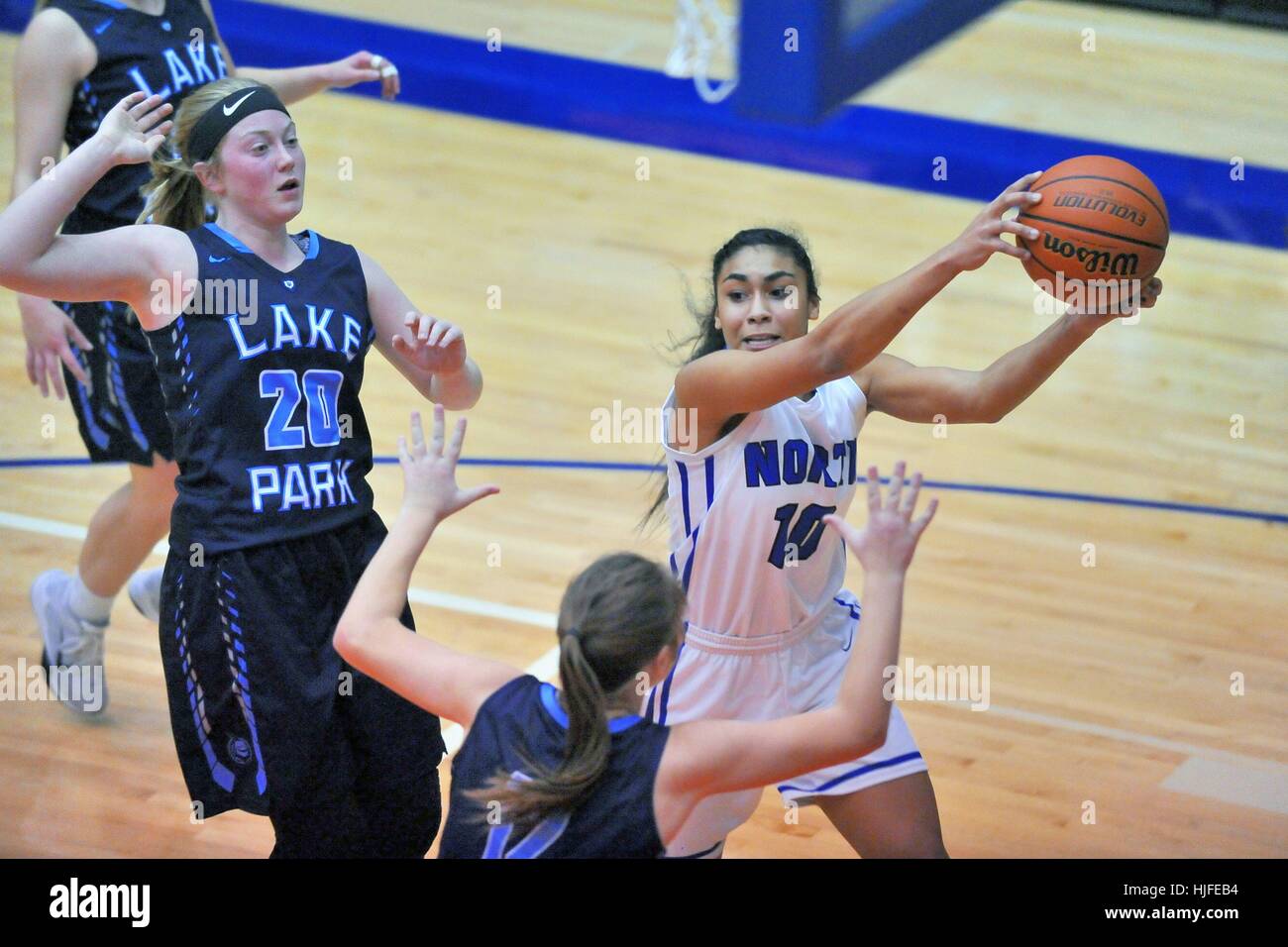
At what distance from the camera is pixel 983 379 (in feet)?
12.2

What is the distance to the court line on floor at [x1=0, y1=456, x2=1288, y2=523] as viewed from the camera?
21.1ft

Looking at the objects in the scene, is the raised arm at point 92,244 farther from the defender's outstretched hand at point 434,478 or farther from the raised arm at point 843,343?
the raised arm at point 843,343

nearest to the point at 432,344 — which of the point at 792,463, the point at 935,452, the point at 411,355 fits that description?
the point at 411,355

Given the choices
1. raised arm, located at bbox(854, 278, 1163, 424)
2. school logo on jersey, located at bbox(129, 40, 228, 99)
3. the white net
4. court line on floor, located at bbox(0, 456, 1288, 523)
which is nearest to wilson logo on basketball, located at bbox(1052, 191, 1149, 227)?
raised arm, located at bbox(854, 278, 1163, 424)

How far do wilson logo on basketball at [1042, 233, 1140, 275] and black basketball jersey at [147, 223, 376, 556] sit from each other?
52.4 inches

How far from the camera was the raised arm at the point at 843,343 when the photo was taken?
10.5ft

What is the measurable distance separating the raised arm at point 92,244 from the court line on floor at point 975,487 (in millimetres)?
2988

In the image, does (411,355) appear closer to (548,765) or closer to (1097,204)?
(548,765)

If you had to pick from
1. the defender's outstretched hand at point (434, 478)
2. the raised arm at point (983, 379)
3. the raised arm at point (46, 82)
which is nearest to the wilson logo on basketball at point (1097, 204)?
the raised arm at point (983, 379)

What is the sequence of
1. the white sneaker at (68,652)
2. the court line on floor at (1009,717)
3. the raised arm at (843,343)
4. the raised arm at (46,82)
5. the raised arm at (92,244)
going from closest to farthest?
the raised arm at (843,343)
the raised arm at (92,244)
the raised arm at (46,82)
the court line on floor at (1009,717)
the white sneaker at (68,652)

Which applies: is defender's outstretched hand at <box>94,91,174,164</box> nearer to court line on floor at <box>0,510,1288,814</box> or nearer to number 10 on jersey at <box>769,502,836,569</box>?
number 10 on jersey at <box>769,502,836,569</box>

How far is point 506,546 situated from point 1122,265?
2923 millimetres

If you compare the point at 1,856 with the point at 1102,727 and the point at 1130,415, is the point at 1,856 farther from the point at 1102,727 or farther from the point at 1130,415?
the point at 1130,415

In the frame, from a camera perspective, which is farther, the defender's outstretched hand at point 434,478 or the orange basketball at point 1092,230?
the orange basketball at point 1092,230
